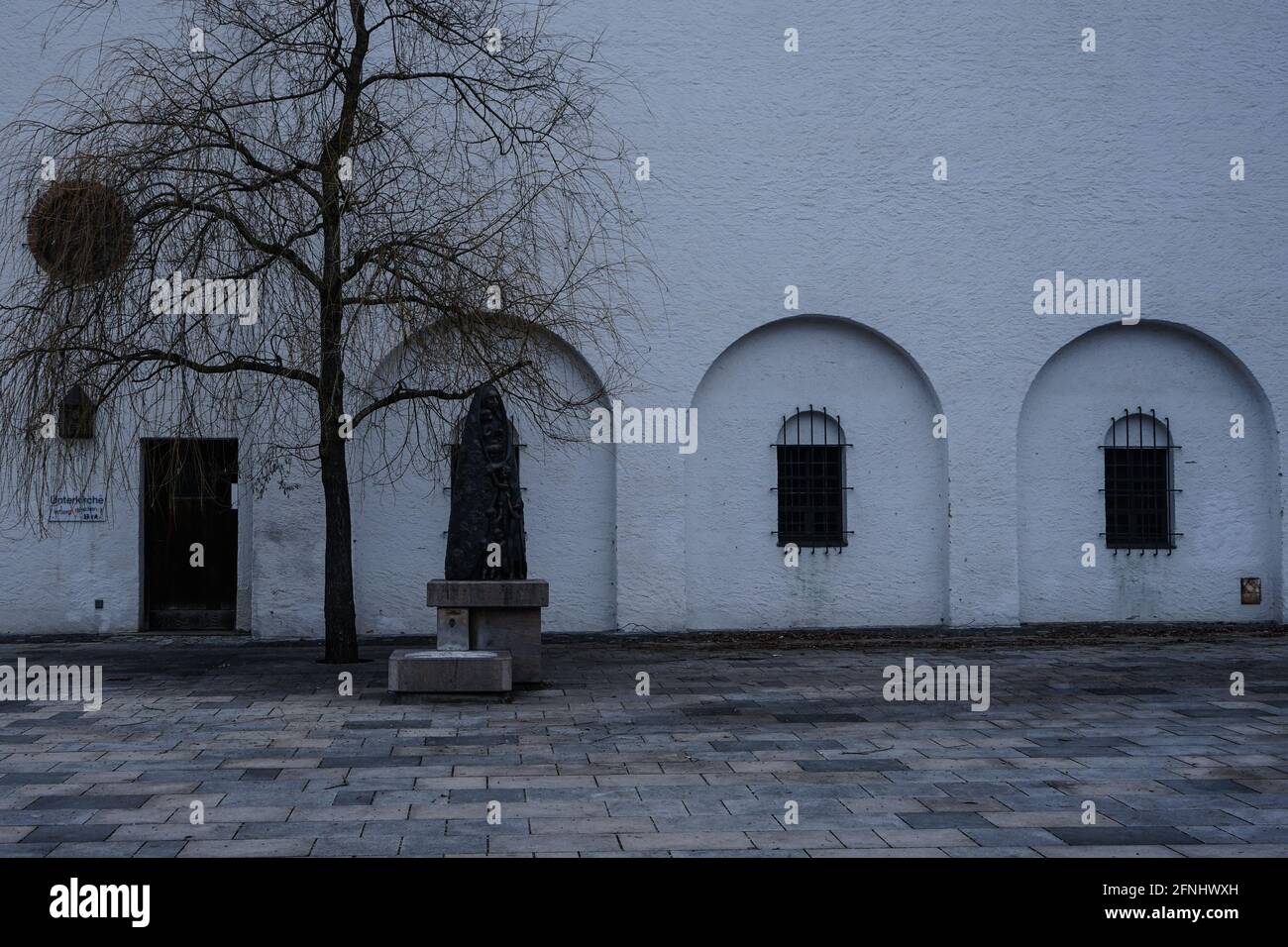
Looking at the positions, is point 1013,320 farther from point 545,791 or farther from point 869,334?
point 545,791

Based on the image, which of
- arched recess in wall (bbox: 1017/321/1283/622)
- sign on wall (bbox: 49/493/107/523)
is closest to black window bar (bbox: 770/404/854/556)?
arched recess in wall (bbox: 1017/321/1283/622)

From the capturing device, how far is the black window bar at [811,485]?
16812 mm

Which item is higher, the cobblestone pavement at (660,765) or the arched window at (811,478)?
the arched window at (811,478)

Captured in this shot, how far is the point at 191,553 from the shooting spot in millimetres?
16312

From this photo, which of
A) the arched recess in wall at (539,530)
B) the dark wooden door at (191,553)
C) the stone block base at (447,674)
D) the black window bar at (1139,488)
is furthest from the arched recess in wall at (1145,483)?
the dark wooden door at (191,553)

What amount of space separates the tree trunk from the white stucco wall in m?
2.97

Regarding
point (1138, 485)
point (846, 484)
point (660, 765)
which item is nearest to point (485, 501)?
point (660, 765)

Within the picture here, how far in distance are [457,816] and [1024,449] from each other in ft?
39.5

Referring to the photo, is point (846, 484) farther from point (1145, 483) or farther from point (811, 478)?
point (1145, 483)

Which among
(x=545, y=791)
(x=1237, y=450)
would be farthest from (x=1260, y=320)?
(x=545, y=791)

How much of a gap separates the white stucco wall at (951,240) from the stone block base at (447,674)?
526cm

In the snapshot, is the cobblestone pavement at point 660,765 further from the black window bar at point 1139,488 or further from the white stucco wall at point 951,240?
the black window bar at point 1139,488

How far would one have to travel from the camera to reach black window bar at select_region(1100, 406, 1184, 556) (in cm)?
1722

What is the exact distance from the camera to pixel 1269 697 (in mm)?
11102
